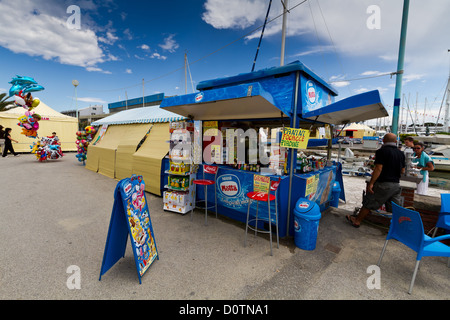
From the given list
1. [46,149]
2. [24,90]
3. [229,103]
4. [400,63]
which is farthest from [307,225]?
[46,149]

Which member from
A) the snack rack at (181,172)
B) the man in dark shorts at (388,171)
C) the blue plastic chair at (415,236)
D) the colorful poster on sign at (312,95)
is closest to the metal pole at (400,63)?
the colorful poster on sign at (312,95)

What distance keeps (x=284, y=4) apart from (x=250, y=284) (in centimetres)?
1098

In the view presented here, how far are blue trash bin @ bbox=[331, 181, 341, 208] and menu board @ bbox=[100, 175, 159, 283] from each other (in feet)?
14.6

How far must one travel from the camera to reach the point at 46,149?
442 inches

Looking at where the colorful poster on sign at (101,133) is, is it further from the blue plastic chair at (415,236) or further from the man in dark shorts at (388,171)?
the blue plastic chair at (415,236)

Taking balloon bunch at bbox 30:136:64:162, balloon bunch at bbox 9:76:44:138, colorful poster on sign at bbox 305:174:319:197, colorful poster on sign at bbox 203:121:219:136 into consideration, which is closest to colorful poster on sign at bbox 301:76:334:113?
colorful poster on sign at bbox 305:174:319:197

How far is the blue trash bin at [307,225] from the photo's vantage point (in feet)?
10.3

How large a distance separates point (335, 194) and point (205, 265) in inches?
155

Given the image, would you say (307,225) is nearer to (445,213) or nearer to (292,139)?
(292,139)

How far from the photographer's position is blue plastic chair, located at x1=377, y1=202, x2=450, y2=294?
7.22 ft

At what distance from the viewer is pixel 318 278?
2.57m
